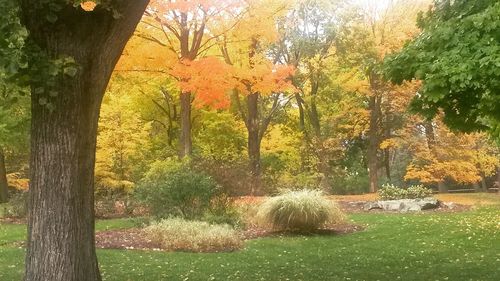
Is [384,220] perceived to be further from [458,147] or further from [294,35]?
[294,35]

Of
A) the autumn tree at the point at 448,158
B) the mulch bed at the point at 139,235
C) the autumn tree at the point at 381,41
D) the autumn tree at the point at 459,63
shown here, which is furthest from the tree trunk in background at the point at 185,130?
the autumn tree at the point at 459,63

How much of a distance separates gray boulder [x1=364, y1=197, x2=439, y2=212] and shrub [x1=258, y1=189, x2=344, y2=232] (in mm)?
5813

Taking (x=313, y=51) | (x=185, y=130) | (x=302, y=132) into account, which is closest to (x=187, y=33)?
(x=185, y=130)

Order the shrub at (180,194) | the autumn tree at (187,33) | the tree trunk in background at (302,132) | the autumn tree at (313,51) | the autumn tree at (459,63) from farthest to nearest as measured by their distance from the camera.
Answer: the tree trunk in background at (302,132)
the autumn tree at (313,51)
the autumn tree at (187,33)
the shrub at (180,194)
the autumn tree at (459,63)

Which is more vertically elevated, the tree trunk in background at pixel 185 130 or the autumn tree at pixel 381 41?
the autumn tree at pixel 381 41

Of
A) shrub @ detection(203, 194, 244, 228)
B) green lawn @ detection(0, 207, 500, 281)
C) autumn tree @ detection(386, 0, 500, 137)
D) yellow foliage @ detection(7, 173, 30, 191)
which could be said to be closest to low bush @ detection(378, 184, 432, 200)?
green lawn @ detection(0, 207, 500, 281)

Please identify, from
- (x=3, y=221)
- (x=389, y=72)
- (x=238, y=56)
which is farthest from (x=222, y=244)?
(x=238, y=56)

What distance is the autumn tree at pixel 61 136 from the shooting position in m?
5.11

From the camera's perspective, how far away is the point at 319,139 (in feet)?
93.2

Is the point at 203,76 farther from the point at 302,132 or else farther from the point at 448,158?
the point at 448,158

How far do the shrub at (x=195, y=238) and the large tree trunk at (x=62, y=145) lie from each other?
16.8 feet

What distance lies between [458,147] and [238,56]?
1094 cm

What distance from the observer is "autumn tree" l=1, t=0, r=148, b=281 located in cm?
511

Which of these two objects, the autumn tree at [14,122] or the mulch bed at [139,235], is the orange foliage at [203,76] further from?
the mulch bed at [139,235]
